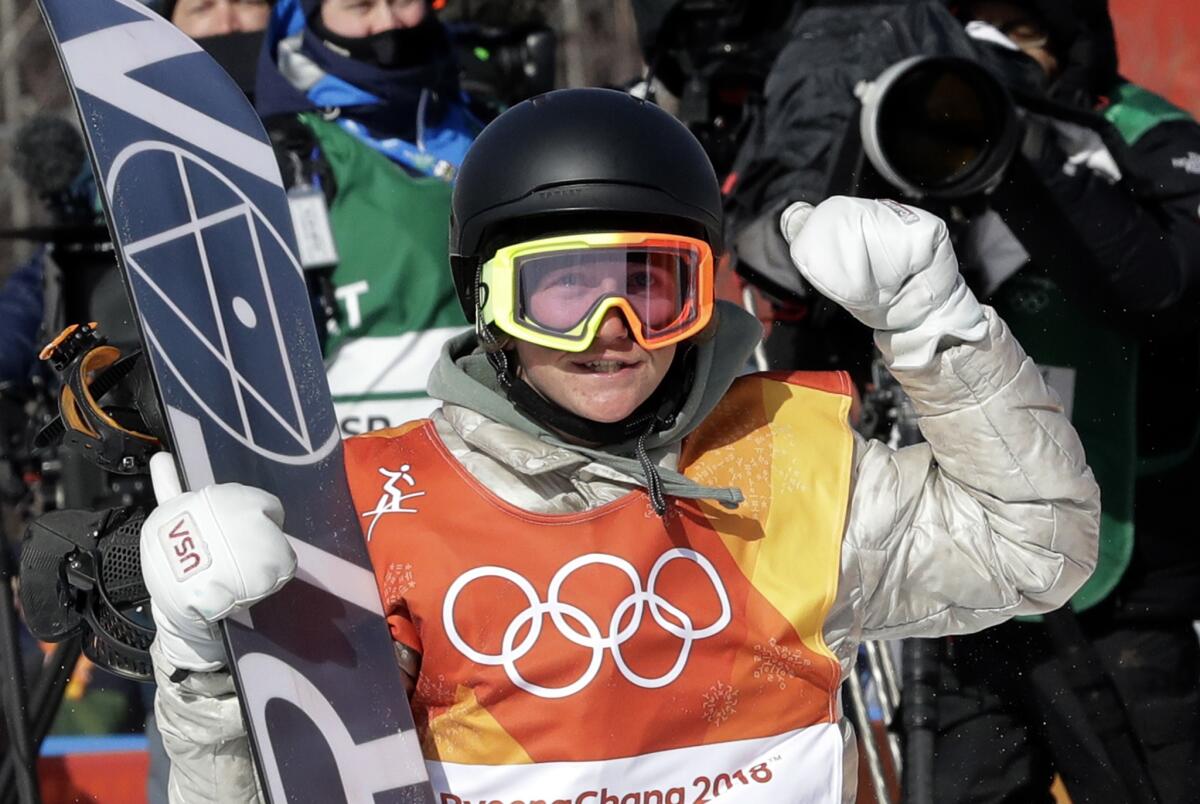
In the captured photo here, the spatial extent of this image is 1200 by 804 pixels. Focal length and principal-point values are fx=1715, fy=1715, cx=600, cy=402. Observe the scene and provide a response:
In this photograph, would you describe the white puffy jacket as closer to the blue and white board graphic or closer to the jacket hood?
the jacket hood

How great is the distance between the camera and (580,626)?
237 centimetres

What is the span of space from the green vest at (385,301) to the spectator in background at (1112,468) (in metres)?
1.30

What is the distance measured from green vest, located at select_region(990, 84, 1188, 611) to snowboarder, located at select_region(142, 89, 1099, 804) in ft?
3.95

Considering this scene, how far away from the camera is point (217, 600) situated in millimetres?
2086

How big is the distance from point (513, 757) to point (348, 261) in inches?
77.8

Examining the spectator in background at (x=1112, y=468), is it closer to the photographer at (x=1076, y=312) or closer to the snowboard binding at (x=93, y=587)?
the photographer at (x=1076, y=312)

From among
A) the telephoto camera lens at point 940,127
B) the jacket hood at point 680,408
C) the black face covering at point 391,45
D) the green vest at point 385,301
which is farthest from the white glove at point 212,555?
the black face covering at point 391,45

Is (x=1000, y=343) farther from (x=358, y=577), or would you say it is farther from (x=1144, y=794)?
(x=1144, y=794)

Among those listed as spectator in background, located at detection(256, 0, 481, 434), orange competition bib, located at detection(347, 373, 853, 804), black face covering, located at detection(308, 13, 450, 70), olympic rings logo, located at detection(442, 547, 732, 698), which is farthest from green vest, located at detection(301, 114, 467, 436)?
olympic rings logo, located at detection(442, 547, 732, 698)

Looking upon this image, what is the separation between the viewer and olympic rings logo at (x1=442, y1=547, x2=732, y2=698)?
92.9 inches

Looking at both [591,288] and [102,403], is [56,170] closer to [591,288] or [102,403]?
[102,403]

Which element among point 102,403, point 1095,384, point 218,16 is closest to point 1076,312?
point 1095,384

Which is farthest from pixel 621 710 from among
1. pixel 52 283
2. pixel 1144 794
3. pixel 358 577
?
pixel 52 283

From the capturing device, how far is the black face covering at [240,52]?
4.46 m
